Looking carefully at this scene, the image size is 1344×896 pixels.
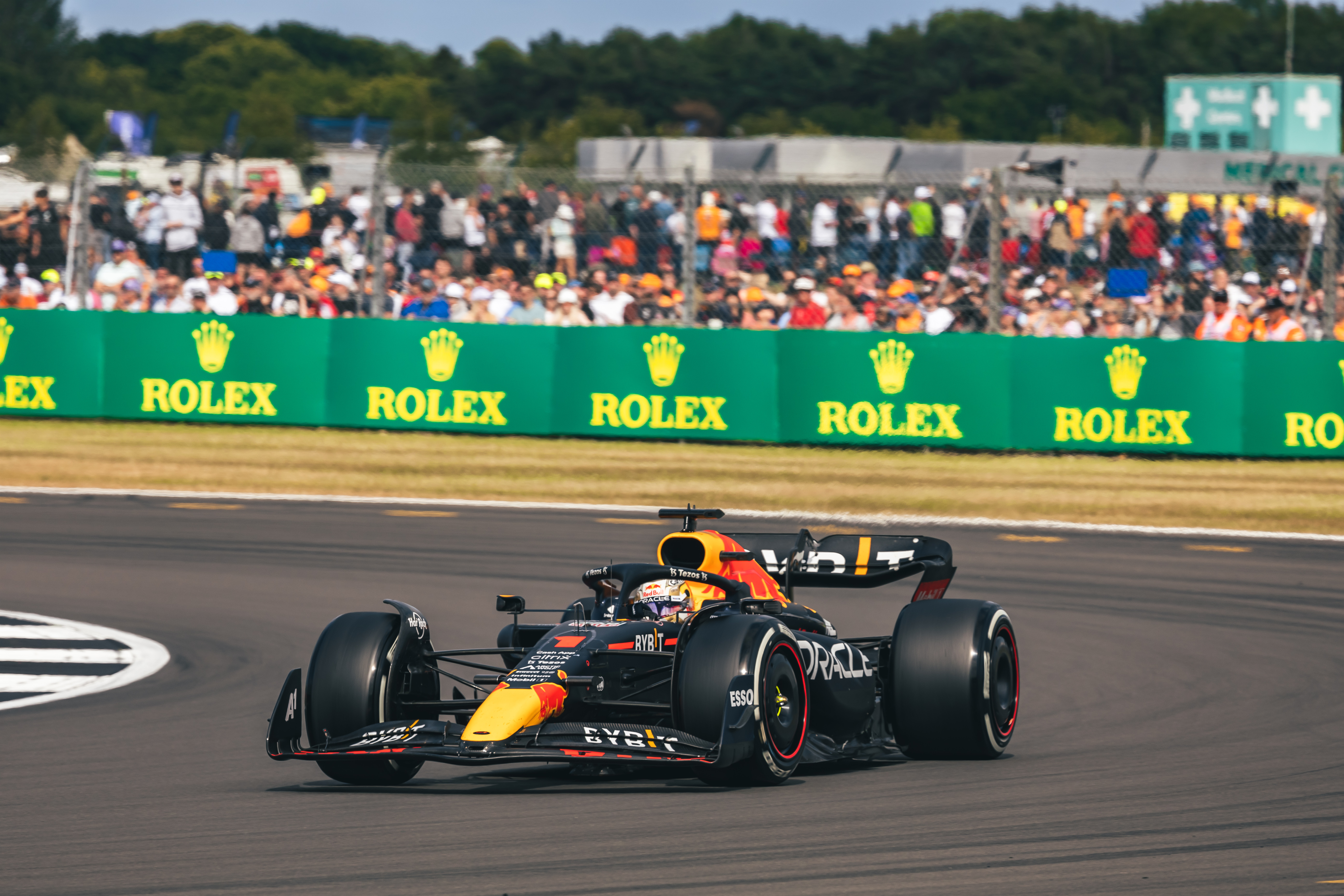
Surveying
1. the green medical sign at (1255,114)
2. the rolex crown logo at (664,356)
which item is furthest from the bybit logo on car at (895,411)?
the green medical sign at (1255,114)

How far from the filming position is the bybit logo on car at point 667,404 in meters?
20.4

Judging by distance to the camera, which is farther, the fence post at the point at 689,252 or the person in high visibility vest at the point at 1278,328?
the fence post at the point at 689,252

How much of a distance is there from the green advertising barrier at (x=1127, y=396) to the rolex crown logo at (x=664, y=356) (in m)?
3.41

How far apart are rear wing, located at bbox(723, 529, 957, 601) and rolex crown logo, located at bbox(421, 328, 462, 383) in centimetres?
1228

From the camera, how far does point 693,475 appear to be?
1897cm

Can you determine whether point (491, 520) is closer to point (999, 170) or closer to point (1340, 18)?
point (999, 170)

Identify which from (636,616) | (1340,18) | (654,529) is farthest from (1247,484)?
(1340,18)

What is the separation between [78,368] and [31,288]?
4.30 feet

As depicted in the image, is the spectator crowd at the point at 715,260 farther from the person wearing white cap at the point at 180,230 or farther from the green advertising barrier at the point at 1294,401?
the green advertising barrier at the point at 1294,401

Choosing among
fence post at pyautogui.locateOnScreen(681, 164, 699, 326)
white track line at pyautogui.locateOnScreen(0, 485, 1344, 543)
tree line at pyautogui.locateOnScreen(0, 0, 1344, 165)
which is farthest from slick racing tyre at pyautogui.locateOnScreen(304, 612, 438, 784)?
tree line at pyautogui.locateOnScreen(0, 0, 1344, 165)

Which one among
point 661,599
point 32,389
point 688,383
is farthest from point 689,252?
point 661,599

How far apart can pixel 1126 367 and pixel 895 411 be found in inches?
90.5

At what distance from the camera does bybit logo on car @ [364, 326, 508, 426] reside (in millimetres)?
20766

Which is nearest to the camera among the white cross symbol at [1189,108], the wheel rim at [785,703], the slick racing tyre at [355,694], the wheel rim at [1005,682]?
the wheel rim at [785,703]
